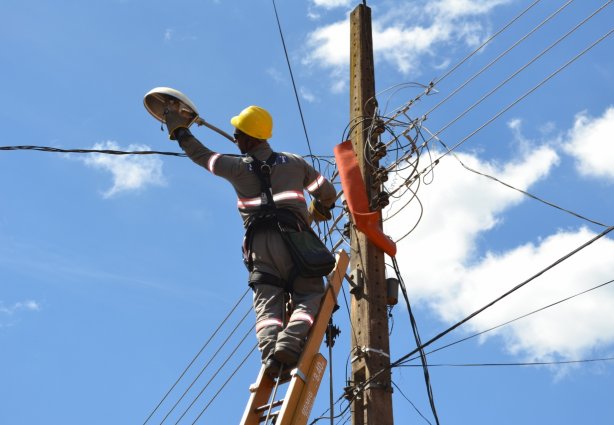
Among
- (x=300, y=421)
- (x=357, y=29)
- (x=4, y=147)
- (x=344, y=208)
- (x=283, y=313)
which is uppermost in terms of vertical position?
(x=357, y=29)

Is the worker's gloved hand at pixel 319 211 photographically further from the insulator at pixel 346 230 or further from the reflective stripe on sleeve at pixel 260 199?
the insulator at pixel 346 230

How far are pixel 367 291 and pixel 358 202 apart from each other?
0.77 m

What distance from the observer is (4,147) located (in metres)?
6.59

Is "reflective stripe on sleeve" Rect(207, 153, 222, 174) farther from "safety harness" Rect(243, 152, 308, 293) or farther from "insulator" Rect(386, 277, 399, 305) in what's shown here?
"insulator" Rect(386, 277, 399, 305)

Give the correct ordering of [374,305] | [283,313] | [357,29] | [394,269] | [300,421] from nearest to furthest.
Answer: [300,421]
[283,313]
[374,305]
[394,269]
[357,29]

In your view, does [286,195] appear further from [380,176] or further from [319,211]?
[380,176]

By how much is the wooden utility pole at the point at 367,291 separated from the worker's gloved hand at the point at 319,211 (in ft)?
2.31

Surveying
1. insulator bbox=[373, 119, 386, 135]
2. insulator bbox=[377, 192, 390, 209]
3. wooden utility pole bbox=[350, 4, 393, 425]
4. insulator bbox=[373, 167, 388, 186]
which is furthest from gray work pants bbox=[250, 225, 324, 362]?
insulator bbox=[373, 119, 386, 135]

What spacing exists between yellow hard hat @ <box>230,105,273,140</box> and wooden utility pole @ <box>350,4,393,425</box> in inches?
64.5

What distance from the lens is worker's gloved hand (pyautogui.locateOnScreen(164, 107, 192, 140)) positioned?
21.7ft

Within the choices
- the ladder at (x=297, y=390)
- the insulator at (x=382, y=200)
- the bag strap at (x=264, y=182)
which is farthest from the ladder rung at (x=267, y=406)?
the insulator at (x=382, y=200)

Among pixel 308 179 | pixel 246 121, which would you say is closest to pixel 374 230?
pixel 308 179

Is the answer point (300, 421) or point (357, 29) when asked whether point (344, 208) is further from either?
point (300, 421)

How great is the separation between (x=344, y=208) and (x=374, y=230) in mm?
674
